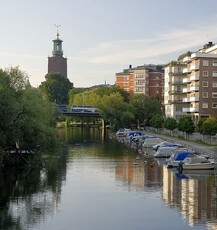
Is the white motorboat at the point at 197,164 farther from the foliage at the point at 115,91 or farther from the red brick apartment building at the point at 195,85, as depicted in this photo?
the foliage at the point at 115,91

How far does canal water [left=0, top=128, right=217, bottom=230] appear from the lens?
30.3m

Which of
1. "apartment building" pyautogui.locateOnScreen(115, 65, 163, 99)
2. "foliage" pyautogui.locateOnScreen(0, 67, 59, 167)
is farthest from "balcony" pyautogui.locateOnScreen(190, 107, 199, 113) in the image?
"foliage" pyautogui.locateOnScreen(0, 67, 59, 167)

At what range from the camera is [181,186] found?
4200cm

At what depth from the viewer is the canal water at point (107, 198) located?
30.3m

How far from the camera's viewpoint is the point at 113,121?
12100 centimetres

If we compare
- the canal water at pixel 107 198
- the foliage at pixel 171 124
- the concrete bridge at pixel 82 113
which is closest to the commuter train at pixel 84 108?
the concrete bridge at pixel 82 113

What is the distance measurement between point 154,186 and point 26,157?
1683cm

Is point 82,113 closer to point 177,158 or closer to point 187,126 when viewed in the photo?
point 187,126

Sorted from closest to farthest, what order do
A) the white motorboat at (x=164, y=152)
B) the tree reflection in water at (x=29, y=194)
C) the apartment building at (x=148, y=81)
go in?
the tree reflection in water at (x=29, y=194)
the white motorboat at (x=164, y=152)
the apartment building at (x=148, y=81)

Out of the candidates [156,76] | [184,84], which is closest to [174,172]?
[184,84]

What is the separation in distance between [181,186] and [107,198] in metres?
7.68

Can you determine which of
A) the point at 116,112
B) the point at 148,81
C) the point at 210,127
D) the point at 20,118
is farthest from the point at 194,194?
the point at 148,81

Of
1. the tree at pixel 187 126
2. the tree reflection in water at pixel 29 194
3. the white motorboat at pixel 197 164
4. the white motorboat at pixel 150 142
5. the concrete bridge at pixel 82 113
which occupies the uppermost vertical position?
the concrete bridge at pixel 82 113

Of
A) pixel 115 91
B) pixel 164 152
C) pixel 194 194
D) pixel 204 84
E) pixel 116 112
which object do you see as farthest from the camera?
pixel 115 91
